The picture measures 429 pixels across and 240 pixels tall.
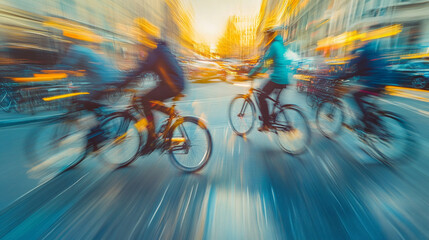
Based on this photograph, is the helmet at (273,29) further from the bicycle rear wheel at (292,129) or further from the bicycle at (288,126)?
the bicycle rear wheel at (292,129)

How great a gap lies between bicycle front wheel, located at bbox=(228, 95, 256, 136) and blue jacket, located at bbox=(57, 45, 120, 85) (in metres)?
2.49

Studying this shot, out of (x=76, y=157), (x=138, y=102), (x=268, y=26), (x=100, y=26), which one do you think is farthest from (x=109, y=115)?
(x=100, y=26)

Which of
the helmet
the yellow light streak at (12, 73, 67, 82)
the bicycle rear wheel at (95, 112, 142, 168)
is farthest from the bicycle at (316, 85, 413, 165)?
the yellow light streak at (12, 73, 67, 82)

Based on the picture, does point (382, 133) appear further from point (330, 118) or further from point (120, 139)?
point (120, 139)

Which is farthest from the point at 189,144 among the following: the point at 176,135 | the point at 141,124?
the point at 141,124

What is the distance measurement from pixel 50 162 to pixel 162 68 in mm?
2183

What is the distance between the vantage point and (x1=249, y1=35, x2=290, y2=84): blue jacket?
11.1 ft

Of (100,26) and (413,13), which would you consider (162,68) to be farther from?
(413,13)

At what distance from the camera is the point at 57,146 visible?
281 centimetres

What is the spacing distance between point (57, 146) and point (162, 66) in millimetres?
1876

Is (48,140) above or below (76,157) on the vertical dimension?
above

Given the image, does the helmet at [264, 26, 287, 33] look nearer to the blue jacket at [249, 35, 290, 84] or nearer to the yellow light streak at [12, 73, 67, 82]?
the blue jacket at [249, 35, 290, 84]

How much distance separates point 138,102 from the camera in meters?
2.86

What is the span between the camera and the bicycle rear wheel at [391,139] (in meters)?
2.84
